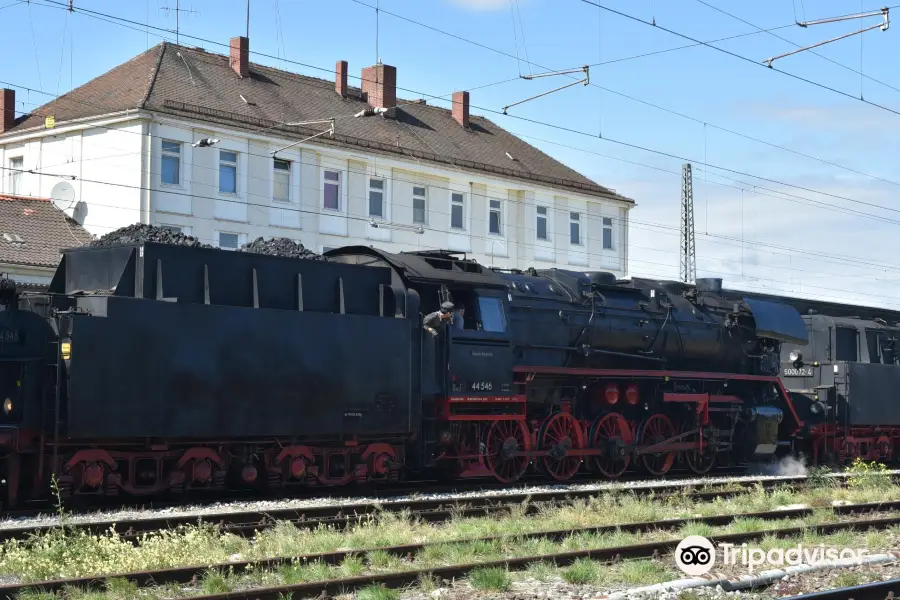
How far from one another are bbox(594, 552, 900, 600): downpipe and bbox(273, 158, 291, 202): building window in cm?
2983

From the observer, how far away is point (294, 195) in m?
38.7

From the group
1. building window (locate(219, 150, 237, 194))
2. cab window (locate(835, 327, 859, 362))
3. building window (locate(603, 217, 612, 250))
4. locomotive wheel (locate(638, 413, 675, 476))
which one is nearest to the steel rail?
locomotive wheel (locate(638, 413, 675, 476))

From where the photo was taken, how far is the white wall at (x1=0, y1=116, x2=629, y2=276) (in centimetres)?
3525

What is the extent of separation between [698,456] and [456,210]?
77.8 feet

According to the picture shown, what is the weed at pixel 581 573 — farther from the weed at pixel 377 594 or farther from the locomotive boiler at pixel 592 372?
the locomotive boiler at pixel 592 372

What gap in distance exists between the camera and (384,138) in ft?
138

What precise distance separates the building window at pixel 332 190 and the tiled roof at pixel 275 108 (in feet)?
4.42

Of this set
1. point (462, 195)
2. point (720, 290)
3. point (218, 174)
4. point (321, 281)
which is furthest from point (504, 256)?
point (321, 281)

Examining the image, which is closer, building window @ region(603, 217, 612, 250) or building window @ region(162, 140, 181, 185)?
building window @ region(162, 140, 181, 185)

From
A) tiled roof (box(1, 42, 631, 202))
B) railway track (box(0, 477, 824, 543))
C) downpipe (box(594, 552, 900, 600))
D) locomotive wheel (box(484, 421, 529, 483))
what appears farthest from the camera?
tiled roof (box(1, 42, 631, 202))

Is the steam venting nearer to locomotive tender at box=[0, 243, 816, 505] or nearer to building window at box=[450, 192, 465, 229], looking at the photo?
locomotive tender at box=[0, 243, 816, 505]

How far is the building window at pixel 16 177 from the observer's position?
3966 cm

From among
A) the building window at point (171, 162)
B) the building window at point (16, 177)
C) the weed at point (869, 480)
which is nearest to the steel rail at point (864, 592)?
the weed at point (869, 480)

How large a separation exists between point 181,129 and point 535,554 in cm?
2750
